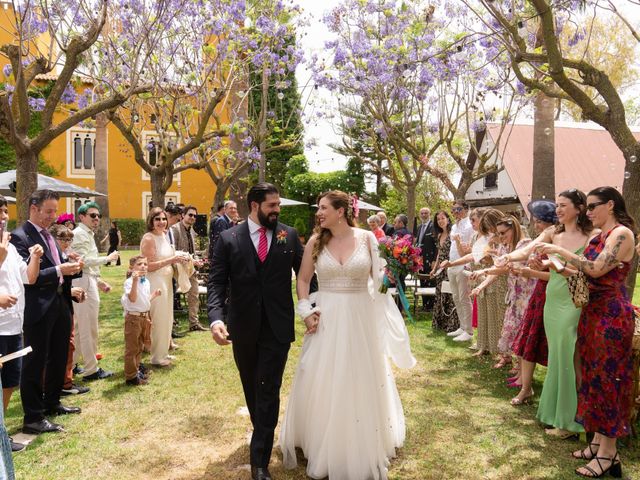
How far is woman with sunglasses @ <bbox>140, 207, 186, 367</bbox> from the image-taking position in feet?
23.9

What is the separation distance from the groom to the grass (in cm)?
59

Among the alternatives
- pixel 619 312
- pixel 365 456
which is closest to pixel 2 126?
pixel 365 456

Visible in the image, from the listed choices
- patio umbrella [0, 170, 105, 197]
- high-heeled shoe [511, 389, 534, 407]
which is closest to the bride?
high-heeled shoe [511, 389, 534, 407]

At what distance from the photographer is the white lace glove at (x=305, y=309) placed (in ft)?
13.9

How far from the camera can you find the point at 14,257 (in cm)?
449

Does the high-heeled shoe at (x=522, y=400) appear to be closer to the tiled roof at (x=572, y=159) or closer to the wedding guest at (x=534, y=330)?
the wedding guest at (x=534, y=330)

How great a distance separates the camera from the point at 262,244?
4234 mm

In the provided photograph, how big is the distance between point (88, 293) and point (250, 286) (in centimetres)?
360

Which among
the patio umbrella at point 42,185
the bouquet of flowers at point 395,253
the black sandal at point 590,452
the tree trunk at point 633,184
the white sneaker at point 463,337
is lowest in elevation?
the white sneaker at point 463,337

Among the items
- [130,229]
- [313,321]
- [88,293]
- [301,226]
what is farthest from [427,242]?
[130,229]

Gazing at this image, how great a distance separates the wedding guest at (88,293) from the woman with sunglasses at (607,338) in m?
5.25

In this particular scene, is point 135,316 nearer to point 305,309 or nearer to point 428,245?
point 305,309

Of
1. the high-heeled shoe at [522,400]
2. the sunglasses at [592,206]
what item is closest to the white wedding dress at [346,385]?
the sunglasses at [592,206]

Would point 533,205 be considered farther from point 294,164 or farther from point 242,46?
point 294,164
